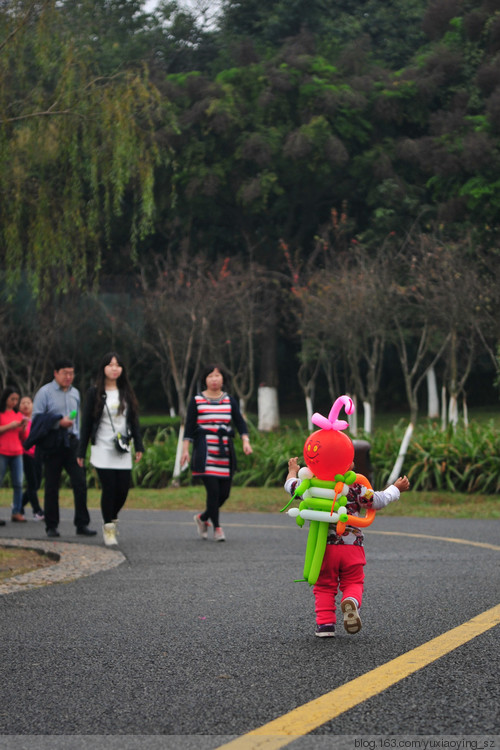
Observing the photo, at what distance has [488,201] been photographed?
3198 centimetres

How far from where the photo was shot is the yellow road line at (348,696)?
12.3 ft

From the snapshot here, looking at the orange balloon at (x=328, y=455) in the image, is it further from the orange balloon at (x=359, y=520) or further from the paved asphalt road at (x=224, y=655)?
the paved asphalt road at (x=224, y=655)

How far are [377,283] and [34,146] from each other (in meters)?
12.3

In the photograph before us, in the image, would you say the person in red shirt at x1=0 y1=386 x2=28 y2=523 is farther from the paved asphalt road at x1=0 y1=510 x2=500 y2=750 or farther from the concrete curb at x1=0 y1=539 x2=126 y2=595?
the paved asphalt road at x1=0 y1=510 x2=500 y2=750

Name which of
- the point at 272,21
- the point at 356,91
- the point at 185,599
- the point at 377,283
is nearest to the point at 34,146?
the point at 185,599

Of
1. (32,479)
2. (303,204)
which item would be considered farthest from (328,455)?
(303,204)

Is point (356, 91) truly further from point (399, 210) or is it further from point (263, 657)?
point (263, 657)

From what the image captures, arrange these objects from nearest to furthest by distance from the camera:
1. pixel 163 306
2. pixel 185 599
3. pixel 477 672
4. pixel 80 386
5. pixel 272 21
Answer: pixel 477 672
pixel 185 599
pixel 163 306
pixel 80 386
pixel 272 21

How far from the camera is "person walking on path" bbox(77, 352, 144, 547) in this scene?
10.7 m

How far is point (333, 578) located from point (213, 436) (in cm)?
551

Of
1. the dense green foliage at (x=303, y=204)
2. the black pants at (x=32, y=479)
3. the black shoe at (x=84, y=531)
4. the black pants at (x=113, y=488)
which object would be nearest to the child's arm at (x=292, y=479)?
the black pants at (x=113, y=488)

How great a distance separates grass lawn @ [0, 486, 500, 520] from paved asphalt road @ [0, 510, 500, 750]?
6218 millimetres

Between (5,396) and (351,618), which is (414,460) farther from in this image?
(351,618)

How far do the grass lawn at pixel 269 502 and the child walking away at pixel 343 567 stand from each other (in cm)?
910
